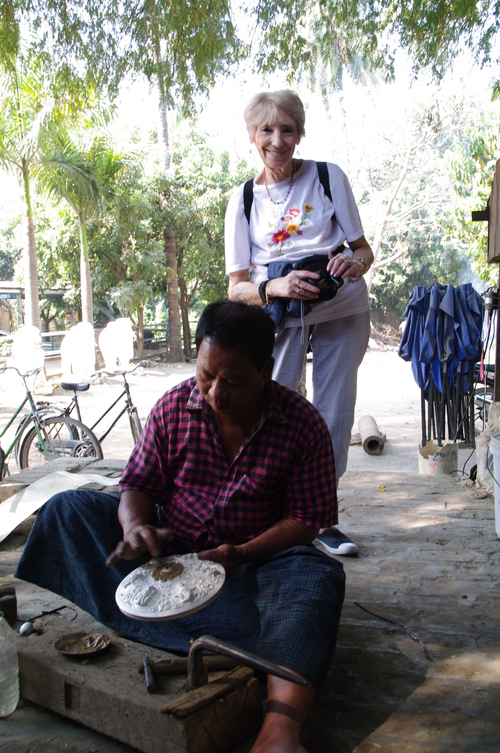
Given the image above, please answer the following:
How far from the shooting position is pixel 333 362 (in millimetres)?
2637

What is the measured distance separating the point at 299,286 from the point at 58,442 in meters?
3.40

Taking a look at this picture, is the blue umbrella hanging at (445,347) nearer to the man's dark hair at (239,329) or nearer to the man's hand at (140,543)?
the man's dark hair at (239,329)

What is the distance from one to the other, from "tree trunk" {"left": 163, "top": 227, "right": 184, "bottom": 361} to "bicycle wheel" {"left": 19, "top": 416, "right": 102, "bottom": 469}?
1249 centimetres

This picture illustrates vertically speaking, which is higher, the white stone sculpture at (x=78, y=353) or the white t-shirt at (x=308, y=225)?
the white t-shirt at (x=308, y=225)

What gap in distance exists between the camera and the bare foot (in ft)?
4.10

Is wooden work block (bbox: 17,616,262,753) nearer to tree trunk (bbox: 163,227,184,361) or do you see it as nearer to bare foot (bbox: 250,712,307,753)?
bare foot (bbox: 250,712,307,753)

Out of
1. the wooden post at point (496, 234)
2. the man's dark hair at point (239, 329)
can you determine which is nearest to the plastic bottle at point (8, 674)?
the man's dark hair at point (239, 329)

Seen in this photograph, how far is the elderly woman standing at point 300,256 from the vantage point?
245cm

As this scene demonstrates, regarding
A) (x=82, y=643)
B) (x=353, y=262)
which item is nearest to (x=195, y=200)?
(x=353, y=262)

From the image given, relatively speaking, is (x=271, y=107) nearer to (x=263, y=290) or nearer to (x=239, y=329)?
A: (x=263, y=290)

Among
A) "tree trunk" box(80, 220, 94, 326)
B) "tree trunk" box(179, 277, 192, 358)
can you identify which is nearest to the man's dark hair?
"tree trunk" box(80, 220, 94, 326)

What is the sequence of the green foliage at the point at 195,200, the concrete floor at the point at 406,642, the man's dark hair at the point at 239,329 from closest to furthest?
the concrete floor at the point at 406,642 < the man's dark hair at the point at 239,329 < the green foliage at the point at 195,200

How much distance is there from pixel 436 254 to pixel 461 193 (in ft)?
40.9

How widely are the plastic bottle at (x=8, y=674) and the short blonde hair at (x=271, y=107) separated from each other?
1.98 m
